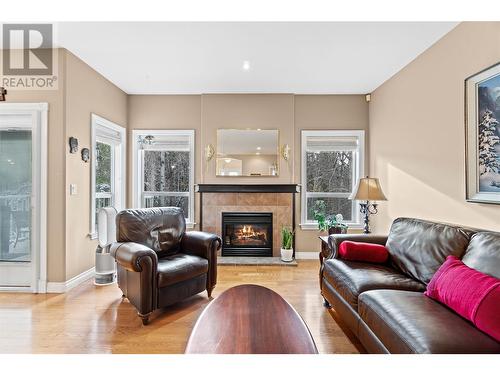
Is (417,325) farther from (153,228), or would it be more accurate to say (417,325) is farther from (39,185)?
(39,185)

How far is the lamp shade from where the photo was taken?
331 centimetres

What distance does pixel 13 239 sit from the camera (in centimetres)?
317

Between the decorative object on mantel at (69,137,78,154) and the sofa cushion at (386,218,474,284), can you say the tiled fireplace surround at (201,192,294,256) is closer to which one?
the decorative object on mantel at (69,137,78,154)

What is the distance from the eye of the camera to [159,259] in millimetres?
2895

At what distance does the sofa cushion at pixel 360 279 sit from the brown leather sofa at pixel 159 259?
1278mm

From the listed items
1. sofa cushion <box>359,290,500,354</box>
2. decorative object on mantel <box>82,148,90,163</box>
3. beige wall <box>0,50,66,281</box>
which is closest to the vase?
sofa cushion <box>359,290,500,354</box>

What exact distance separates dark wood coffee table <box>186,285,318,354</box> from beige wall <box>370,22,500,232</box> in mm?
1838

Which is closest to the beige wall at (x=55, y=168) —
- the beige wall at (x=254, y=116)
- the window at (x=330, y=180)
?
the beige wall at (x=254, y=116)

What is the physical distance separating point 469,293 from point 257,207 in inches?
130

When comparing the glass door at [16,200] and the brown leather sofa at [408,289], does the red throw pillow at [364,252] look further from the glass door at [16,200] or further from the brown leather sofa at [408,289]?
the glass door at [16,200]

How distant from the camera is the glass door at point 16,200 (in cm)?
→ 313

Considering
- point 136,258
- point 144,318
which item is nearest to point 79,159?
point 136,258

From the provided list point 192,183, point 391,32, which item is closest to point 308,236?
point 192,183
